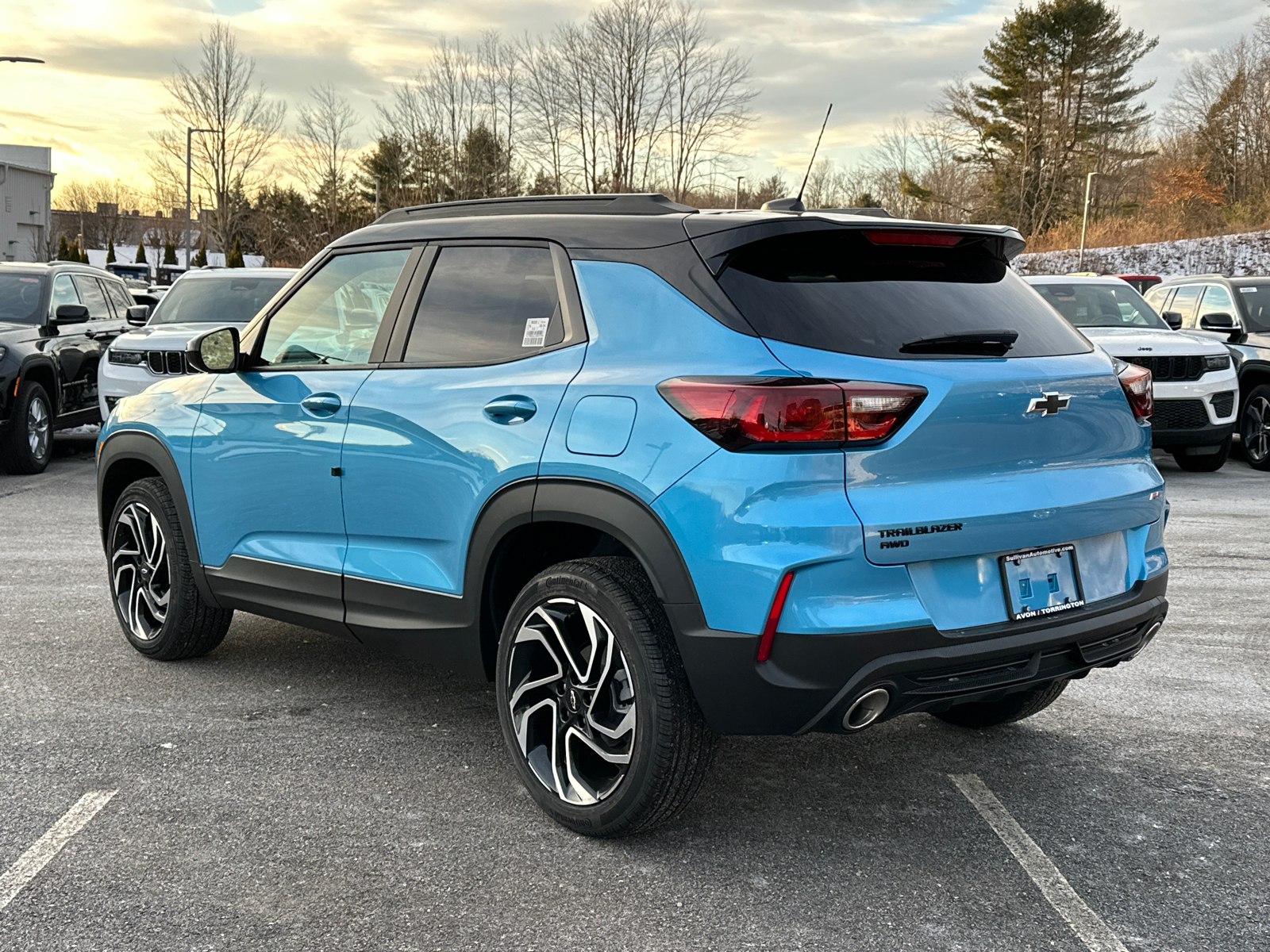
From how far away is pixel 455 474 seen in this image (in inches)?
143

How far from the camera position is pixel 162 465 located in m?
4.91

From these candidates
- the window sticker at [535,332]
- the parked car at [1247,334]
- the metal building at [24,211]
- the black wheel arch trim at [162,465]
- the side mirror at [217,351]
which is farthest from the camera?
the metal building at [24,211]

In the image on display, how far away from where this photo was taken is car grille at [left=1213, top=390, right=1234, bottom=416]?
11.3 meters

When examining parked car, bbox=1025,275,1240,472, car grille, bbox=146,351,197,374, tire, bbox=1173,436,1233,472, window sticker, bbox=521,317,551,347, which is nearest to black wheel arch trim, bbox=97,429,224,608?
window sticker, bbox=521,317,551,347

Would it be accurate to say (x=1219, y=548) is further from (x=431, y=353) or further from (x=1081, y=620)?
(x=431, y=353)

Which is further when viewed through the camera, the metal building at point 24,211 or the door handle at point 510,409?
the metal building at point 24,211

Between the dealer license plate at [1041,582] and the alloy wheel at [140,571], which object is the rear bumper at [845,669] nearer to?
the dealer license plate at [1041,582]

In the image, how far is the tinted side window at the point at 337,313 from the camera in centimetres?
420

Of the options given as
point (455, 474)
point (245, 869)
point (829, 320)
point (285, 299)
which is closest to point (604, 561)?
point (455, 474)

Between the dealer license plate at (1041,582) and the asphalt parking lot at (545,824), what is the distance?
729 millimetres

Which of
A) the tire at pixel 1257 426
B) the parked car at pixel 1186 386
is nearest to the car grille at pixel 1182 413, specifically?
the parked car at pixel 1186 386

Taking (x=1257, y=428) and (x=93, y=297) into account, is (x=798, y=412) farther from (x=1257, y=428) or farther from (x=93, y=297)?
(x=93, y=297)

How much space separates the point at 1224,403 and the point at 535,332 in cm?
975

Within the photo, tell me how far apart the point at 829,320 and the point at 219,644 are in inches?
136
